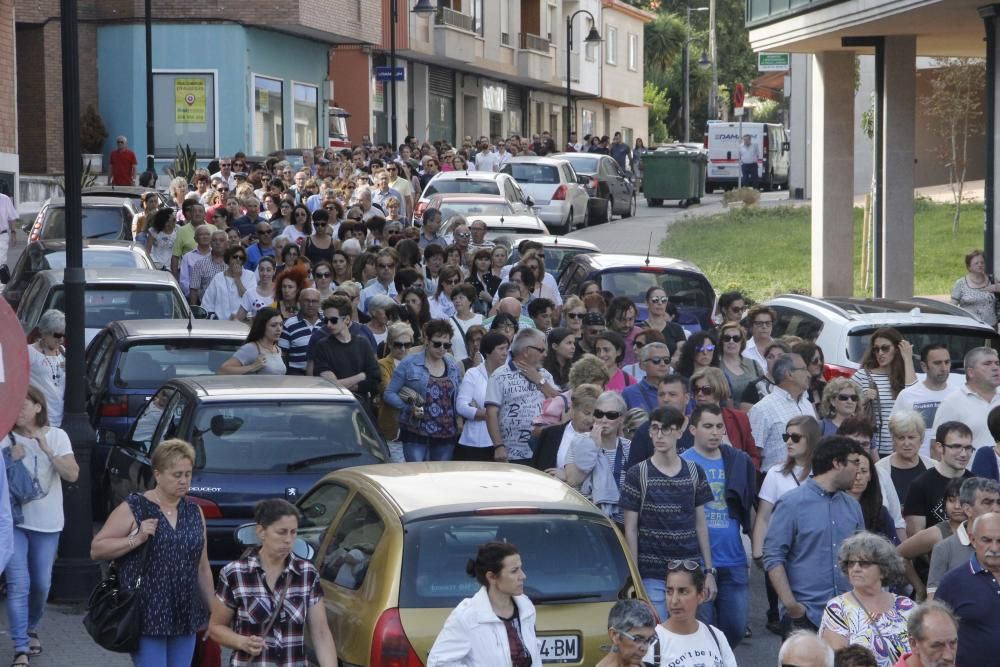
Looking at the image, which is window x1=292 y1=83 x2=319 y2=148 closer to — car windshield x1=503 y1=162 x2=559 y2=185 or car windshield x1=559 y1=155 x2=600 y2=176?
car windshield x1=559 y1=155 x2=600 y2=176

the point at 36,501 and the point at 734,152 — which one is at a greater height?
the point at 734,152

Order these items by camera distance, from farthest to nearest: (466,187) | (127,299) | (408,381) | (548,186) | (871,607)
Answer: (548,186) < (466,187) < (127,299) < (408,381) < (871,607)

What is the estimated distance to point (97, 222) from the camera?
2209 centimetres

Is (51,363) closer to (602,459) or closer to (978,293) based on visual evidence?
(602,459)

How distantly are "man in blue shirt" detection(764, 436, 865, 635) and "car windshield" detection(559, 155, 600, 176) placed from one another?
107 feet

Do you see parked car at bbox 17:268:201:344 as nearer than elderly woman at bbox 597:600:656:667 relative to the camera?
No

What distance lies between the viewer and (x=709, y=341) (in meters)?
11.7

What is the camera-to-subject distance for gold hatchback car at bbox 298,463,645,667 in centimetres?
694

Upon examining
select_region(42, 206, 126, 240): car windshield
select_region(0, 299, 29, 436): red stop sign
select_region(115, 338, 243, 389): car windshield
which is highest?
select_region(42, 206, 126, 240): car windshield

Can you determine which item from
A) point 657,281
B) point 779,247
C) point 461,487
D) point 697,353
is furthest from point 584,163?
point 461,487

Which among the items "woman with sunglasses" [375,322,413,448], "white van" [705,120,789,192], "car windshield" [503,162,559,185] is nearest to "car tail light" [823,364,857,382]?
"woman with sunglasses" [375,322,413,448]

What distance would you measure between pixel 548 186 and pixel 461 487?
91.6 feet

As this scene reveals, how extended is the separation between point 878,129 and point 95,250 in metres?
12.2

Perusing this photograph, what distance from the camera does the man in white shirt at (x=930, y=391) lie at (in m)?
10.8
